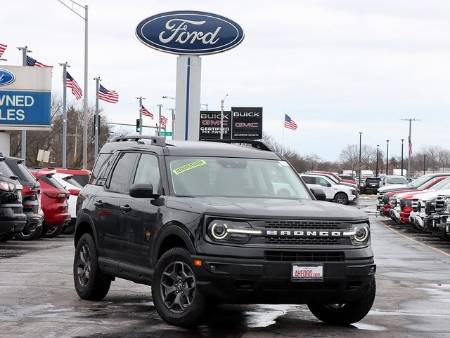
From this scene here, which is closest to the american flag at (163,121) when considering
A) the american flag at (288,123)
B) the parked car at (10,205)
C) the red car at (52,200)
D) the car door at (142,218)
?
the american flag at (288,123)

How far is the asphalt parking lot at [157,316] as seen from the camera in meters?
8.67

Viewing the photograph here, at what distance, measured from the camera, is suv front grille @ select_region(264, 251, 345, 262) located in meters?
8.39

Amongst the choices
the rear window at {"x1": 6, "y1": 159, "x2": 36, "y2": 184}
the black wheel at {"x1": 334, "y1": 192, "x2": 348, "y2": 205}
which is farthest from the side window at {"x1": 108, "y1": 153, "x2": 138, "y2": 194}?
the black wheel at {"x1": 334, "y1": 192, "x2": 348, "y2": 205}

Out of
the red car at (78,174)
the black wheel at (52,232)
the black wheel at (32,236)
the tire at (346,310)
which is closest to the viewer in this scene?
the tire at (346,310)

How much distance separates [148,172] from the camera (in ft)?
33.0

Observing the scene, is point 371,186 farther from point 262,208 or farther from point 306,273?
point 306,273

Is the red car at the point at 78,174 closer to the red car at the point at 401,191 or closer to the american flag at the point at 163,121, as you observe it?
the red car at the point at 401,191

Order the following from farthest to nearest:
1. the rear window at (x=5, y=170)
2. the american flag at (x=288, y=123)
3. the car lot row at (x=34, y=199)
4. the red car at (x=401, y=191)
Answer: the american flag at (x=288, y=123), the red car at (x=401, y=191), the rear window at (x=5, y=170), the car lot row at (x=34, y=199)

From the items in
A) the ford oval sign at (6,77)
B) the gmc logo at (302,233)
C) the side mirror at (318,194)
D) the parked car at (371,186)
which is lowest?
the parked car at (371,186)

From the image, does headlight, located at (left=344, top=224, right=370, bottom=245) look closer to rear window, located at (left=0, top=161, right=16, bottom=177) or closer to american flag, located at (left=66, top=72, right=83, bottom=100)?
rear window, located at (left=0, top=161, right=16, bottom=177)

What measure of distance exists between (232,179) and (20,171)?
9.76m

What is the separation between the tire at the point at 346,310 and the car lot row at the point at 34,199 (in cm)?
845

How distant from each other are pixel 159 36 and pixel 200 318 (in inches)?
656

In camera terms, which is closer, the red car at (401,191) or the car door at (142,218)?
the car door at (142,218)
